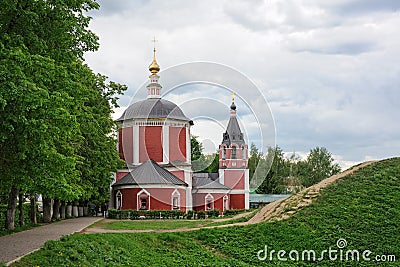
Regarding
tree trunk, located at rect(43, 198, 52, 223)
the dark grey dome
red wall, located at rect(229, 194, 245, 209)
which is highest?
the dark grey dome

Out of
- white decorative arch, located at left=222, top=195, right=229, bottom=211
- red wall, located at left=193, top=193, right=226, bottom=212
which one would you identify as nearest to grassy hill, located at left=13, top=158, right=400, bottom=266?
red wall, located at left=193, top=193, right=226, bottom=212

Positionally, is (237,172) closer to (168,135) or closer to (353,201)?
(168,135)

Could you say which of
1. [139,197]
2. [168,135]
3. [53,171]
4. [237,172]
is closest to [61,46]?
[53,171]

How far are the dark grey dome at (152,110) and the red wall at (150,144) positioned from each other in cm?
115

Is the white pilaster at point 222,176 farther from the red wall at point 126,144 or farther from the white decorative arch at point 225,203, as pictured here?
the red wall at point 126,144

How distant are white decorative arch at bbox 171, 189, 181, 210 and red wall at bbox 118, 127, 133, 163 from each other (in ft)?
20.1

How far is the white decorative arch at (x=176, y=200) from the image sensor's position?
4066cm

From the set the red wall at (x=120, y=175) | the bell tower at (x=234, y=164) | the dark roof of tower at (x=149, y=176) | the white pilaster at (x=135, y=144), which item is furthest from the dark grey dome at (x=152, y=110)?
the bell tower at (x=234, y=164)

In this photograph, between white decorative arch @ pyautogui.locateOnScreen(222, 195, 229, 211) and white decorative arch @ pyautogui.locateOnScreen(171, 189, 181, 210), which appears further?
white decorative arch @ pyautogui.locateOnScreen(222, 195, 229, 211)

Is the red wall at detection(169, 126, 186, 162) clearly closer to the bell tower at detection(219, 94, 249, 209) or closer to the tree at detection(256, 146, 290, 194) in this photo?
the bell tower at detection(219, 94, 249, 209)

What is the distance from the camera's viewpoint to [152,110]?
147ft

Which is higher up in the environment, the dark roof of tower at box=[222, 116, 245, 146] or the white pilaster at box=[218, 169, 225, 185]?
the dark roof of tower at box=[222, 116, 245, 146]

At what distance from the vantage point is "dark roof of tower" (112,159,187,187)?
4031 centimetres

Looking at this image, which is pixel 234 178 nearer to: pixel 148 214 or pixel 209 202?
pixel 209 202
